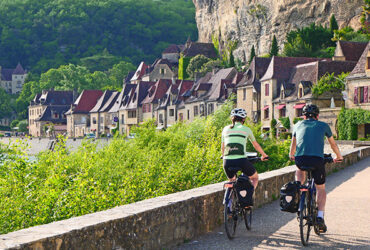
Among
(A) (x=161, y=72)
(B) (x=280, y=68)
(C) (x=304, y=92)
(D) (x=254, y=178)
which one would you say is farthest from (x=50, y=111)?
(D) (x=254, y=178)

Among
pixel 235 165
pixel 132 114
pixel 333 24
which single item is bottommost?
pixel 132 114

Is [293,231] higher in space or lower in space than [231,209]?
lower

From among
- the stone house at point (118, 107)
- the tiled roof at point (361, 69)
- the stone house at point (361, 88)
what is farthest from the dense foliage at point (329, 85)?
the stone house at point (118, 107)

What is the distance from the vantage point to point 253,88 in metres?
67.1

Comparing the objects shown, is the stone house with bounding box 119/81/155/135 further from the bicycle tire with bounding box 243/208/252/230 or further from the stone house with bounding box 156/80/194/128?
the bicycle tire with bounding box 243/208/252/230

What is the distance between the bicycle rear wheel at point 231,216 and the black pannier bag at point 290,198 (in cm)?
79

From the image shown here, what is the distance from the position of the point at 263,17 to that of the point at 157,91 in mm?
27915

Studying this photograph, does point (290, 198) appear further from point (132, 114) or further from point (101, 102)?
point (101, 102)

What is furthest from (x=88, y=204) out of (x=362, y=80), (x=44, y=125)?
(x=44, y=125)

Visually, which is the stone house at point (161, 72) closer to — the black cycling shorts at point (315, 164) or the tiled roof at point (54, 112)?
the tiled roof at point (54, 112)

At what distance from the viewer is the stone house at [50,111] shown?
123m

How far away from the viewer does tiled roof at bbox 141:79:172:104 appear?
9075 cm

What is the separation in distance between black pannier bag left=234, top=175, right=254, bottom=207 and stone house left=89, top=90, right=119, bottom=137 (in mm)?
94092

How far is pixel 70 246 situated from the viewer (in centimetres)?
594
